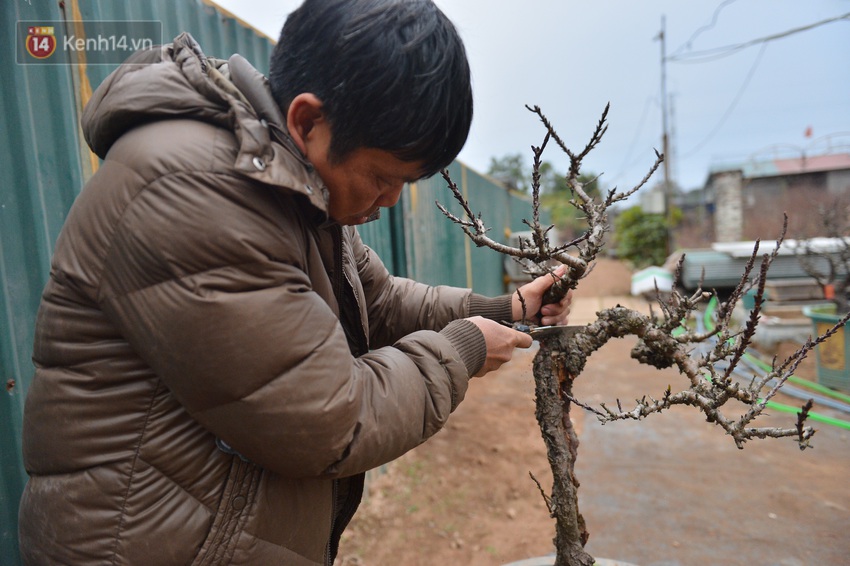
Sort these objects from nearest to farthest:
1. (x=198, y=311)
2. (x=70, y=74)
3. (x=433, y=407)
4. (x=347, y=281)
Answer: (x=198, y=311) < (x=433, y=407) < (x=347, y=281) < (x=70, y=74)

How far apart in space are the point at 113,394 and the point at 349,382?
0.47 metres

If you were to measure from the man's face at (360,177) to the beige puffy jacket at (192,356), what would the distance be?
6 cm

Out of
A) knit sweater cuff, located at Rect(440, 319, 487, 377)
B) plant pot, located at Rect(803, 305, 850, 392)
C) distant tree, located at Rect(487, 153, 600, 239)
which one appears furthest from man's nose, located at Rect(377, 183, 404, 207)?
distant tree, located at Rect(487, 153, 600, 239)

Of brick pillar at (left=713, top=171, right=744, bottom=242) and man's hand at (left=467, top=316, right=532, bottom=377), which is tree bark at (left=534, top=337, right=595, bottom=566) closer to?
man's hand at (left=467, top=316, right=532, bottom=377)

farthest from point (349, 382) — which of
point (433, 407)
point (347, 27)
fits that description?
point (347, 27)

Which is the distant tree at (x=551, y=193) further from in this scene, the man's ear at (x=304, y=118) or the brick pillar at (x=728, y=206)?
the man's ear at (x=304, y=118)

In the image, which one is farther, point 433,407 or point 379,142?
point 433,407

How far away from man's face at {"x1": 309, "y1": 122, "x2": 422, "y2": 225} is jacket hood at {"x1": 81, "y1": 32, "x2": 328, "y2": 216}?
0.15ft

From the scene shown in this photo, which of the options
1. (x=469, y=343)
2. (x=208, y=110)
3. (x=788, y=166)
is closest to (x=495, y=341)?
(x=469, y=343)

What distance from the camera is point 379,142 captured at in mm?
1061

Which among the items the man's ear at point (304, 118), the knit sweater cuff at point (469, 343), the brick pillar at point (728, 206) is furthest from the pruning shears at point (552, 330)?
the brick pillar at point (728, 206)

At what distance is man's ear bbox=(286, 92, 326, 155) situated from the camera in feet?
3.41

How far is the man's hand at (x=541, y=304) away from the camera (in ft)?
6.29

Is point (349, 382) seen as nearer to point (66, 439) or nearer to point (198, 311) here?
point (198, 311)
